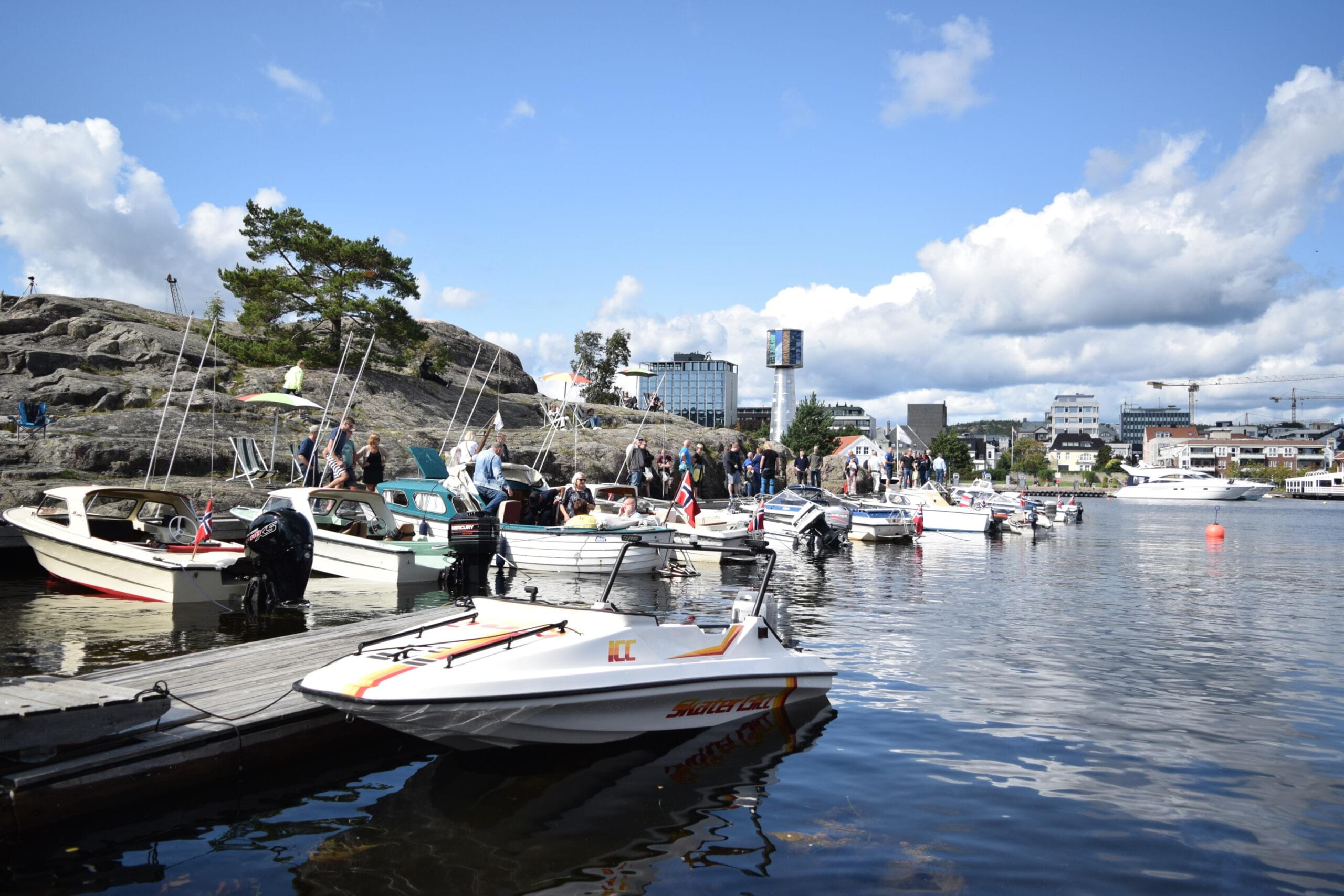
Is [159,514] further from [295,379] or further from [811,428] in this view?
[811,428]

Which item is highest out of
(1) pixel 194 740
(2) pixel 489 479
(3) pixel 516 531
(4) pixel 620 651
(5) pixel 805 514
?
(2) pixel 489 479

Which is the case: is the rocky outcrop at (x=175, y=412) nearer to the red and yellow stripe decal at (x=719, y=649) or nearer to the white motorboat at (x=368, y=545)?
the white motorboat at (x=368, y=545)

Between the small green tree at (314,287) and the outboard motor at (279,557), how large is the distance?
24.9m

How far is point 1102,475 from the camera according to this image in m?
164

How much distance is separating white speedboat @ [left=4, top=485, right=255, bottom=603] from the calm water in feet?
2.22

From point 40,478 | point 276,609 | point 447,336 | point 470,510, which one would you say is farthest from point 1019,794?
point 447,336

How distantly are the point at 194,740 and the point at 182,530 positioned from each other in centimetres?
1100

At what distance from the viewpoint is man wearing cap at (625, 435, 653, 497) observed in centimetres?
2694

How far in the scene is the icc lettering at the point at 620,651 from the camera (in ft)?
24.2

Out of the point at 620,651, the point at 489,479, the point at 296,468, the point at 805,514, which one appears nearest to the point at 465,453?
the point at 489,479

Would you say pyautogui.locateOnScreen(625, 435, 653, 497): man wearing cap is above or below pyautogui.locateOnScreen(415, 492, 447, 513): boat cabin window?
above

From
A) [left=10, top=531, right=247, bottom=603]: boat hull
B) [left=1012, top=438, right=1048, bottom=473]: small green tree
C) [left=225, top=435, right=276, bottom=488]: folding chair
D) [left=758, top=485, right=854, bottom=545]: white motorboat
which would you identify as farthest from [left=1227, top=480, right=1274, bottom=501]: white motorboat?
[left=10, top=531, right=247, bottom=603]: boat hull

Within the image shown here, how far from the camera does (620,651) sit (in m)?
7.44

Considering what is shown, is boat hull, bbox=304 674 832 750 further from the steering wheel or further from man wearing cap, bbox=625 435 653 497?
man wearing cap, bbox=625 435 653 497
